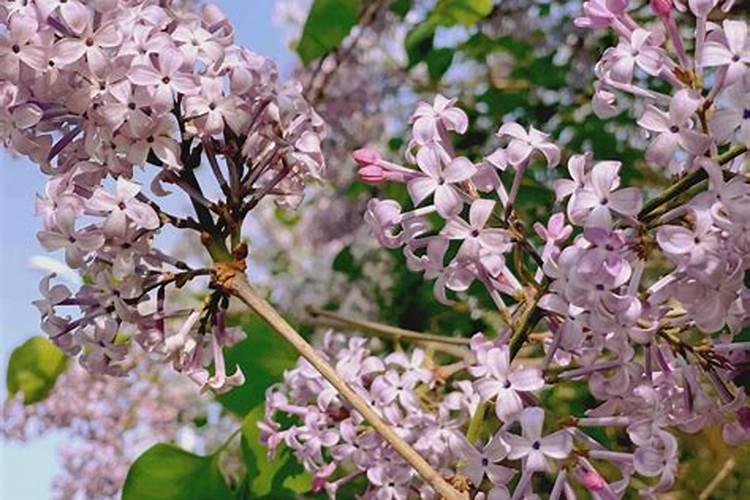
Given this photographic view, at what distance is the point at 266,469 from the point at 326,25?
63 cm

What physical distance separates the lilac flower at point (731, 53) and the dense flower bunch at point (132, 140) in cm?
30

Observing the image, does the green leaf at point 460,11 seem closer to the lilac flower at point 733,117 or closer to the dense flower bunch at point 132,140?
the dense flower bunch at point 132,140

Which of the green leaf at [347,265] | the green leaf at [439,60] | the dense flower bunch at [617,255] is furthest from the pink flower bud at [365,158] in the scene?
the green leaf at [347,265]

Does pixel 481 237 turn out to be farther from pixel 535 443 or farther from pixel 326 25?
pixel 326 25

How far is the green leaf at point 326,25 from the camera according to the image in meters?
1.55

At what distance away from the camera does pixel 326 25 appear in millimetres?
1572

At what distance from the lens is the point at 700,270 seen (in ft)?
2.06

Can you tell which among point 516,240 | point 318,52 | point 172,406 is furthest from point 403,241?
point 172,406

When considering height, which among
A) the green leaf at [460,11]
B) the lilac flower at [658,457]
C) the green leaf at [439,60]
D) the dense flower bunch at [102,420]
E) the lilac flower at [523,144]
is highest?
the lilac flower at [523,144]

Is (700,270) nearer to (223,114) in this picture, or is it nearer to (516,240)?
(516,240)

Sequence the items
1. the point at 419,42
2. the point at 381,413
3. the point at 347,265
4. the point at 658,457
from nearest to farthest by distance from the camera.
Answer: the point at 658,457 < the point at 381,413 < the point at 419,42 < the point at 347,265

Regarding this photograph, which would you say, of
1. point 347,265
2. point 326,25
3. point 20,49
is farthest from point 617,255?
point 347,265

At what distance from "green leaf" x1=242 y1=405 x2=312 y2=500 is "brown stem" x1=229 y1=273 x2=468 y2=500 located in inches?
16.7

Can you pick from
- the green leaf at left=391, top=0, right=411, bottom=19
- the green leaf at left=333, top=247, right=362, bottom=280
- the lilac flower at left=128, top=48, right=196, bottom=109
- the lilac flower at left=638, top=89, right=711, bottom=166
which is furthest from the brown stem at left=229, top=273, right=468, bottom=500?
the green leaf at left=333, top=247, right=362, bottom=280
